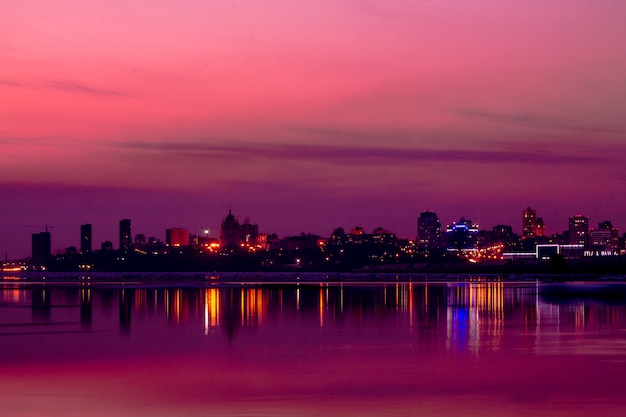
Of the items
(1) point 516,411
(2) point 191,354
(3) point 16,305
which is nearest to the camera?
(1) point 516,411

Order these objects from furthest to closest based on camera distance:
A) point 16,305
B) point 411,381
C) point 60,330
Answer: point 16,305
point 60,330
point 411,381

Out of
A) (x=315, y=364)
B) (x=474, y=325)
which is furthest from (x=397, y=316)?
(x=315, y=364)

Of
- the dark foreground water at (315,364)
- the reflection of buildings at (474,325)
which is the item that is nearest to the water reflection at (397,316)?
the reflection of buildings at (474,325)

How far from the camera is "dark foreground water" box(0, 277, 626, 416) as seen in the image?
2247 cm

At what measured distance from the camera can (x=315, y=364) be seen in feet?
97.6

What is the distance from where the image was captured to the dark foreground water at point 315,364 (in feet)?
73.7

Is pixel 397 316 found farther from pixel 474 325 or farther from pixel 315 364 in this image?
pixel 315 364

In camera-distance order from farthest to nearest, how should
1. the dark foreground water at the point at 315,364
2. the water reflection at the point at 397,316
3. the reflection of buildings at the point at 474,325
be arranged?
the water reflection at the point at 397,316 → the reflection of buildings at the point at 474,325 → the dark foreground water at the point at 315,364

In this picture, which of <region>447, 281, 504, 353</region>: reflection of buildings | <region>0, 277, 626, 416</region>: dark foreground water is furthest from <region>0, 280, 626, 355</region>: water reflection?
<region>0, 277, 626, 416</region>: dark foreground water

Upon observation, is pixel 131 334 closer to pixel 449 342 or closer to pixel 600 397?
pixel 449 342

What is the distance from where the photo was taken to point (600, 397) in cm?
2312

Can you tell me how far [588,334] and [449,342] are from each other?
6366 mm

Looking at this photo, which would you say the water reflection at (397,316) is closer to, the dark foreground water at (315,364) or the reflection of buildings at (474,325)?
the reflection of buildings at (474,325)

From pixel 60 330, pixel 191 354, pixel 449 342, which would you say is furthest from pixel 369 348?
pixel 60 330
